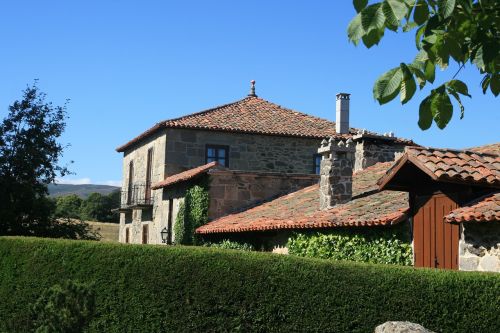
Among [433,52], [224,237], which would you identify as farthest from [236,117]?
[433,52]

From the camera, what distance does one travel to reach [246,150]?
26750 mm

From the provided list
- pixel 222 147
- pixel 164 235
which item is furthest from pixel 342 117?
pixel 164 235

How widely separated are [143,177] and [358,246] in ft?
56.5

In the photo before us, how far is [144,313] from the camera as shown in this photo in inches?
401

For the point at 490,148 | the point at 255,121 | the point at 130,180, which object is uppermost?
the point at 255,121

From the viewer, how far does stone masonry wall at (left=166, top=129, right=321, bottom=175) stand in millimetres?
26219

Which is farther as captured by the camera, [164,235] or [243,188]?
[164,235]

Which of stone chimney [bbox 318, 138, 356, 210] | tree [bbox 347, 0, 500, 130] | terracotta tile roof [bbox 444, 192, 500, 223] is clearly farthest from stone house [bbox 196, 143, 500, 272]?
tree [bbox 347, 0, 500, 130]

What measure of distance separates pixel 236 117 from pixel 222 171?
292 inches

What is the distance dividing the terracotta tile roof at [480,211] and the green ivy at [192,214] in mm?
10909

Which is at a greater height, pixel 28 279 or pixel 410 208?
pixel 410 208

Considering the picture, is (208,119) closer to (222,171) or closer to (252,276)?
(222,171)

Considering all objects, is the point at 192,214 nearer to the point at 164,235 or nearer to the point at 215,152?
the point at 164,235

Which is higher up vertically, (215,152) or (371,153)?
(215,152)
